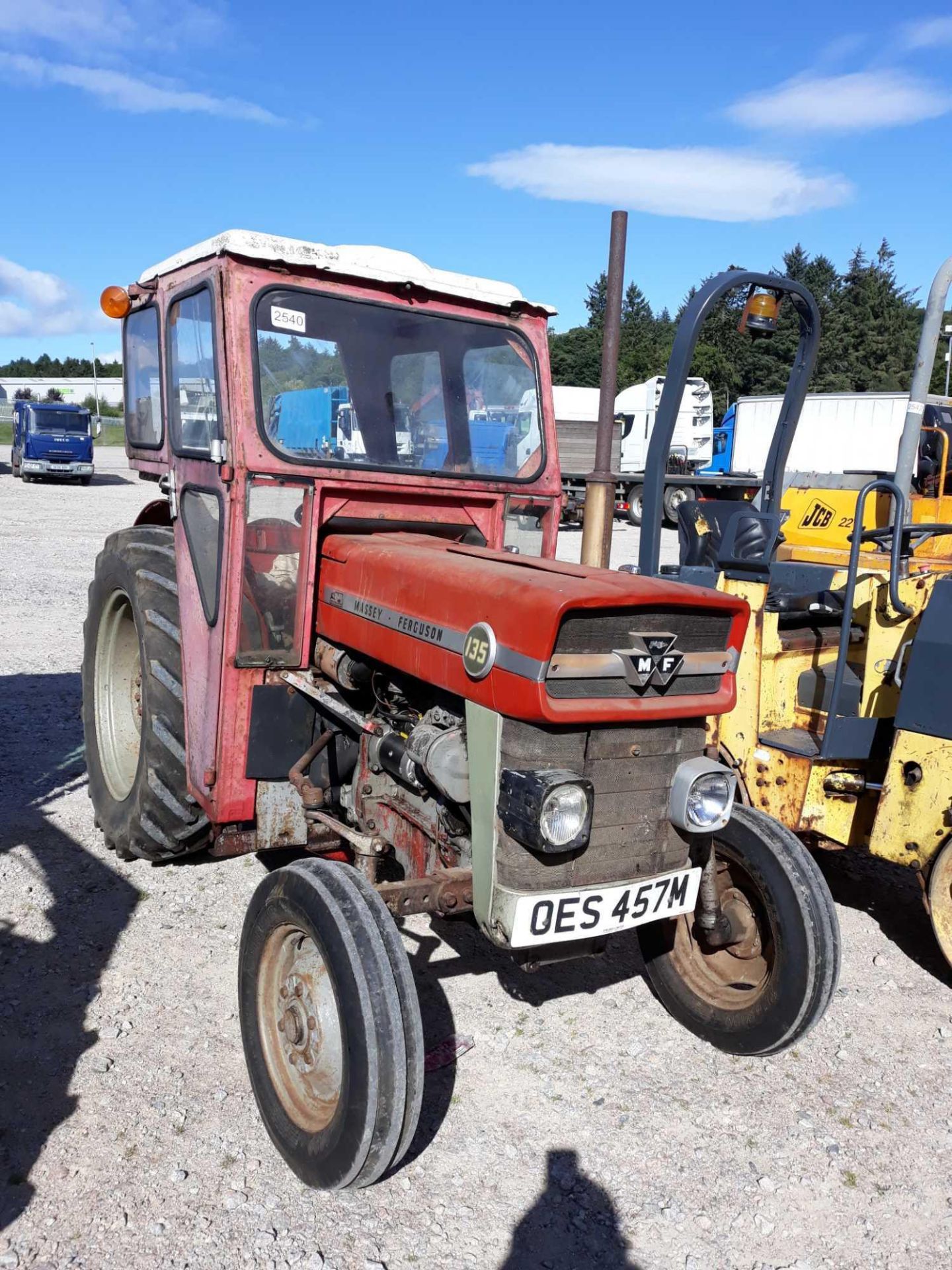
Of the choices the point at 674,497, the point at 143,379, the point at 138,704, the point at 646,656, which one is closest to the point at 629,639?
the point at 646,656

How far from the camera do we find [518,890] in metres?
2.54

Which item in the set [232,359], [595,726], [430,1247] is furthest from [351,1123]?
[232,359]

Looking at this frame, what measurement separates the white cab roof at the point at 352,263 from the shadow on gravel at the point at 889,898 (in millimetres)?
2950

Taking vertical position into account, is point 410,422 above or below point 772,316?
below

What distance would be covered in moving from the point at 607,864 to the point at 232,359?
191cm

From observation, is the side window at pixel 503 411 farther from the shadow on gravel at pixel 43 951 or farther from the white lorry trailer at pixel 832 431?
the white lorry trailer at pixel 832 431

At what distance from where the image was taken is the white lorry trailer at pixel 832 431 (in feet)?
70.0

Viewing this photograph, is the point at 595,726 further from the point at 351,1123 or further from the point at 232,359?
the point at 232,359

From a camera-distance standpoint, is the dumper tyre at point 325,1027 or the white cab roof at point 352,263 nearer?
the dumper tyre at point 325,1027

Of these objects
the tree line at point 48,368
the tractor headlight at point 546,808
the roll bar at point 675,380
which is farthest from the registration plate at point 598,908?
the tree line at point 48,368

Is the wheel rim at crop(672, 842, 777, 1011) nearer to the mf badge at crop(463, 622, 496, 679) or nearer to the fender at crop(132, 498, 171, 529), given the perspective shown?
the mf badge at crop(463, 622, 496, 679)

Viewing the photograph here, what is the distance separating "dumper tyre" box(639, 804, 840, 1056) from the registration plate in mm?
457

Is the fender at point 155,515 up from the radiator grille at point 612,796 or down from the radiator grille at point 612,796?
up

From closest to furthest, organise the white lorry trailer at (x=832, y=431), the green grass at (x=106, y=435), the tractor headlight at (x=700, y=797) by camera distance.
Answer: the tractor headlight at (x=700, y=797)
the white lorry trailer at (x=832, y=431)
the green grass at (x=106, y=435)
